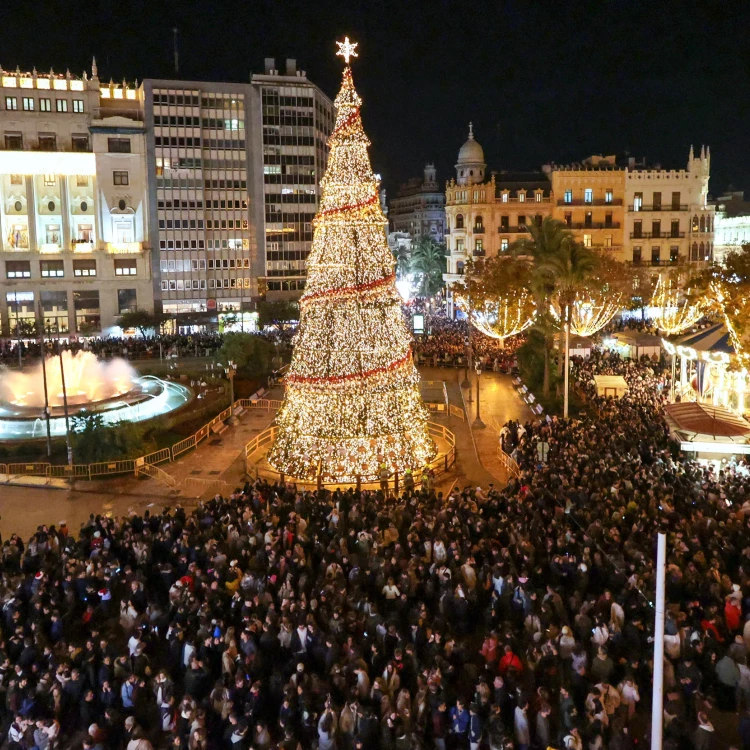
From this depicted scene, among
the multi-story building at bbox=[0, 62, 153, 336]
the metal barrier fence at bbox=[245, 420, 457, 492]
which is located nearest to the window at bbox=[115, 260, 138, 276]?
the multi-story building at bbox=[0, 62, 153, 336]

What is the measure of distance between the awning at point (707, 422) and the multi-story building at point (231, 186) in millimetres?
50602

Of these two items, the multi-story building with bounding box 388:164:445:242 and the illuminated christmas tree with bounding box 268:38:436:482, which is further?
the multi-story building with bounding box 388:164:445:242

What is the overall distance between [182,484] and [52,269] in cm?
5161

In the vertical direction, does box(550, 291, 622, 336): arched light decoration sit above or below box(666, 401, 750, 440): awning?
above

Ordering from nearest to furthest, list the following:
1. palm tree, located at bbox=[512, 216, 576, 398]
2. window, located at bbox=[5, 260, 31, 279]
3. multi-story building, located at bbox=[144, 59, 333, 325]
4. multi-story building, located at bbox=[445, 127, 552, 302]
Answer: palm tree, located at bbox=[512, 216, 576, 398] → window, located at bbox=[5, 260, 31, 279] → multi-story building, located at bbox=[445, 127, 552, 302] → multi-story building, located at bbox=[144, 59, 333, 325]

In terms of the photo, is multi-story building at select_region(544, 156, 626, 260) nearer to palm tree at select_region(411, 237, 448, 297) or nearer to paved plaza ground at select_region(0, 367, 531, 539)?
A: palm tree at select_region(411, 237, 448, 297)

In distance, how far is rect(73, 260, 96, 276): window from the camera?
6688cm

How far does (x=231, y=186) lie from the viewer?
234 feet

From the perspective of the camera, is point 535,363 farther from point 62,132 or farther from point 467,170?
point 62,132

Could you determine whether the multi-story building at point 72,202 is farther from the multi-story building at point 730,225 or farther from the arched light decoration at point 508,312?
the multi-story building at point 730,225

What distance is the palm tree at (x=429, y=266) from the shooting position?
95750mm

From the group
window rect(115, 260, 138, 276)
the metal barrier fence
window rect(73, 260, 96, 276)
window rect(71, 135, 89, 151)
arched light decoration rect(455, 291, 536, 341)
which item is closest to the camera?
the metal barrier fence

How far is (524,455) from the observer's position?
70.0 feet

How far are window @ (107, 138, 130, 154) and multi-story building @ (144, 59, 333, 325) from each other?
219 centimetres
